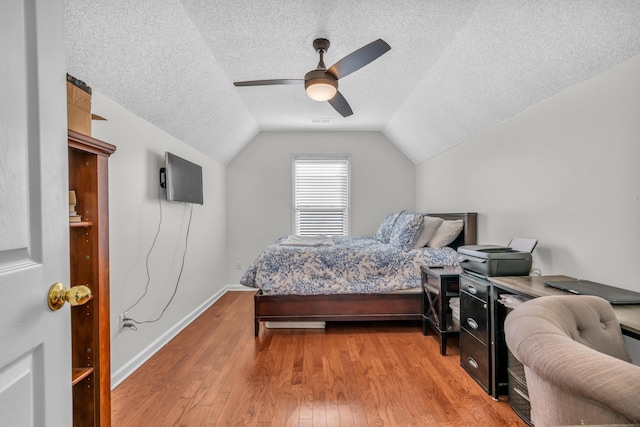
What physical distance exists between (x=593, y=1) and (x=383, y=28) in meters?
1.14

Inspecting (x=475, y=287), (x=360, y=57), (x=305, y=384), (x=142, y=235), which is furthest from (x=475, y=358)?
(x=142, y=235)

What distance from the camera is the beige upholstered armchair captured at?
1.89ft

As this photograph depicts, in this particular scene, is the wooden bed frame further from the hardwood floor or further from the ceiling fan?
the ceiling fan

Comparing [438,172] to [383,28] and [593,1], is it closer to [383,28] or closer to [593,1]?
[383,28]

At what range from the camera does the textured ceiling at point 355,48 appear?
172cm

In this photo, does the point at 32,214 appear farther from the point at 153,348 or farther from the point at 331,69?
the point at 153,348

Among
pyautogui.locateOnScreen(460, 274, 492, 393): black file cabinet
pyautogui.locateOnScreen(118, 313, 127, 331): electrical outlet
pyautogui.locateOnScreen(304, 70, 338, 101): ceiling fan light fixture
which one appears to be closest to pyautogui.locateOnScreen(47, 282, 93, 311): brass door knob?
pyautogui.locateOnScreen(118, 313, 127, 331): electrical outlet

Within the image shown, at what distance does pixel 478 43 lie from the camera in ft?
7.11

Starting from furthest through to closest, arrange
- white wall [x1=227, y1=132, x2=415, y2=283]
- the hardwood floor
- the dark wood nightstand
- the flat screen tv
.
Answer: white wall [x1=227, y1=132, x2=415, y2=283] < the flat screen tv < the dark wood nightstand < the hardwood floor

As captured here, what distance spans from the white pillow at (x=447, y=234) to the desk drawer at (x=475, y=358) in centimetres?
120

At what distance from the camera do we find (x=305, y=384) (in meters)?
2.15

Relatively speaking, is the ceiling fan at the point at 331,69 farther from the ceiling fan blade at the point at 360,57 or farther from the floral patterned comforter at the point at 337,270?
the floral patterned comforter at the point at 337,270

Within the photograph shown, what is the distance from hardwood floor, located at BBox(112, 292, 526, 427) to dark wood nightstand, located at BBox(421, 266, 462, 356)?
0.60 feet

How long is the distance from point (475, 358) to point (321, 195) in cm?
333
